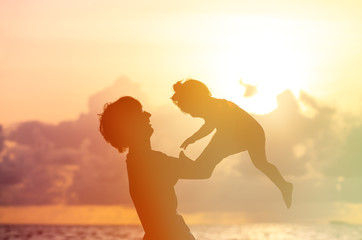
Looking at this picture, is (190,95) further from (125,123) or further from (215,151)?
(125,123)

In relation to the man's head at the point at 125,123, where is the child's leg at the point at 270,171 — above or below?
above

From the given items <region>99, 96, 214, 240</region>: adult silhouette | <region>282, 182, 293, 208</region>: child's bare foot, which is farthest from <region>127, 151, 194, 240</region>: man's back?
<region>282, 182, 293, 208</region>: child's bare foot

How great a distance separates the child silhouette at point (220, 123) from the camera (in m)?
10.7

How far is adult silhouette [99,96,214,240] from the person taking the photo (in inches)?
344

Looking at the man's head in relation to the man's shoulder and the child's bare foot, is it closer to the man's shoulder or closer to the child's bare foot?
the man's shoulder

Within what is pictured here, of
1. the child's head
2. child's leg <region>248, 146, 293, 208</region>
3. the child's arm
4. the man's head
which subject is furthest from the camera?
child's leg <region>248, 146, 293, 208</region>

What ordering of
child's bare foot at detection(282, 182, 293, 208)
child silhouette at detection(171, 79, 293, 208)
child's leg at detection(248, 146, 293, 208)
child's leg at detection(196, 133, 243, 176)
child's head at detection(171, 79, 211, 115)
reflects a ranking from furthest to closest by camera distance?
child's bare foot at detection(282, 182, 293, 208)
child's leg at detection(248, 146, 293, 208)
child's head at detection(171, 79, 211, 115)
child silhouette at detection(171, 79, 293, 208)
child's leg at detection(196, 133, 243, 176)

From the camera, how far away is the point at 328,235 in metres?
82.9

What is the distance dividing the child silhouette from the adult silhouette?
1.73 m

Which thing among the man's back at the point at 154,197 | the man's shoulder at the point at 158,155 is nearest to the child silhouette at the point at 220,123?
the man's shoulder at the point at 158,155

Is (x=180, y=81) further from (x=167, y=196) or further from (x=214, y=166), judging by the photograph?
(x=167, y=196)

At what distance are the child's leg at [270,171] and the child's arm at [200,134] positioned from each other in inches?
26.6

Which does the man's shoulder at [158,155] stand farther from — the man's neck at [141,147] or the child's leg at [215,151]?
the child's leg at [215,151]

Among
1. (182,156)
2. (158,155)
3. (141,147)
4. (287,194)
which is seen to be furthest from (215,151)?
(287,194)
